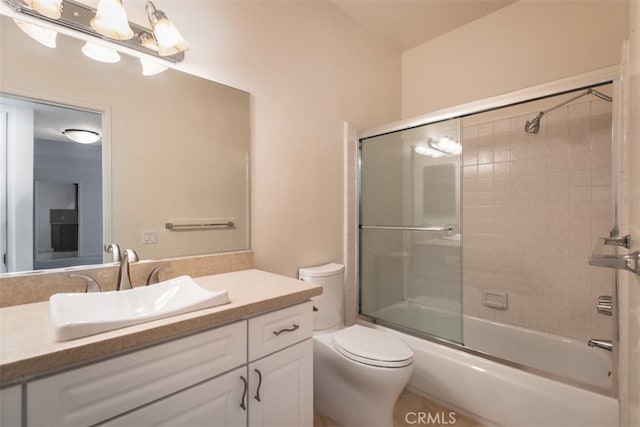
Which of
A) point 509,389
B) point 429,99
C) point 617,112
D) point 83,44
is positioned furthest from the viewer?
point 429,99

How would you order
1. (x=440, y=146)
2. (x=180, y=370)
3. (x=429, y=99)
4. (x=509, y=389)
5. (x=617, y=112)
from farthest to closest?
1. (x=429, y=99)
2. (x=440, y=146)
3. (x=509, y=389)
4. (x=617, y=112)
5. (x=180, y=370)

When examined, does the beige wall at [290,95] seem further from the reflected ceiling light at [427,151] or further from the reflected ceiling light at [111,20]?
the reflected ceiling light at [427,151]

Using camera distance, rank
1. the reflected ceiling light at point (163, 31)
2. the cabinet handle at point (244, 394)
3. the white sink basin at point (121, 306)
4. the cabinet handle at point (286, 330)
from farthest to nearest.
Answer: the reflected ceiling light at point (163, 31)
the cabinet handle at point (286, 330)
the cabinet handle at point (244, 394)
the white sink basin at point (121, 306)

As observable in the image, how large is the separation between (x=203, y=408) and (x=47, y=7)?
1.47m

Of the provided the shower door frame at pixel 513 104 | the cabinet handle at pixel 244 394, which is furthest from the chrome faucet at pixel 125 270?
the shower door frame at pixel 513 104

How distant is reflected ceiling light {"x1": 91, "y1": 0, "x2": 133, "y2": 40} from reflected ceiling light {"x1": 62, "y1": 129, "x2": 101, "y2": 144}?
0.40 meters

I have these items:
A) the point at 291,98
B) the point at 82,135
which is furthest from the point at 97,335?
the point at 291,98

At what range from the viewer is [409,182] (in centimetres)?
223

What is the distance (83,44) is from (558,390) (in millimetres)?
2514

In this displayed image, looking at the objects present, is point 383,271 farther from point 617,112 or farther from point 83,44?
point 83,44

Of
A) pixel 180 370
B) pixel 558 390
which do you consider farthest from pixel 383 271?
pixel 180 370

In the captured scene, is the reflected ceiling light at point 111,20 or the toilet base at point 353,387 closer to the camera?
the reflected ceiling light at point 111,20

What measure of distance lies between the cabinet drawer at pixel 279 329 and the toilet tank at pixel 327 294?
2.01 ft

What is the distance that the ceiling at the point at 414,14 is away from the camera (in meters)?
2.10
